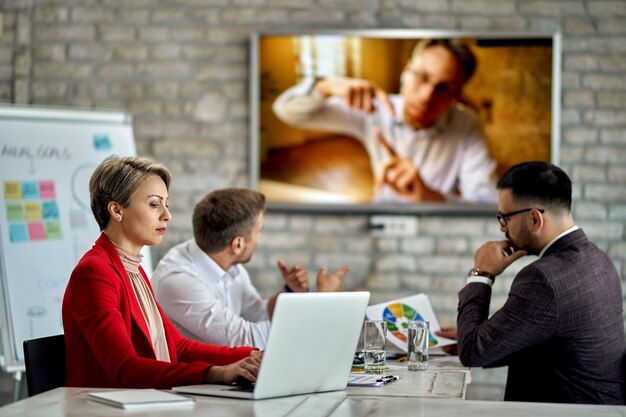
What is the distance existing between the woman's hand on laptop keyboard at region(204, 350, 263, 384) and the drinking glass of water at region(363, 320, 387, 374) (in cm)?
46

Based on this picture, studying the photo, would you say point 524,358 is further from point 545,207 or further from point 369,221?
point 369,221

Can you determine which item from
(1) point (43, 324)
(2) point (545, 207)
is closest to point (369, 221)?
(1) point (43, 324)

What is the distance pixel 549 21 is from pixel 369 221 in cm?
140

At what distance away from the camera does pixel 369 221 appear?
16.3 ft

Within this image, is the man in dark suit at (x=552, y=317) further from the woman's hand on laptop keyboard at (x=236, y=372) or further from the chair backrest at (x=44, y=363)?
the chair backrest at (x=44, y=363)

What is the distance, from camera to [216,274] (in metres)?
3.38

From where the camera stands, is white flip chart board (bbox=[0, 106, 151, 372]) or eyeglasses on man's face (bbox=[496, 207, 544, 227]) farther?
white flip chart board (bbox=[0, 106, 151, 372])

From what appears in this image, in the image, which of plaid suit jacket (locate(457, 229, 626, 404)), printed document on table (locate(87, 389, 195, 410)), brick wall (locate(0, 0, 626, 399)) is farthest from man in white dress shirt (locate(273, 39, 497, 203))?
printed document on table (locate(87, 389, 195, 410))

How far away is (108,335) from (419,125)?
2.96 metres

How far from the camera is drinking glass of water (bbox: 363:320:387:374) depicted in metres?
2.53

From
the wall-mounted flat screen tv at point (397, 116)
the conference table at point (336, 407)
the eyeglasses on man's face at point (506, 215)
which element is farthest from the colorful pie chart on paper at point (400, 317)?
the wall-mounted flat screen tv at point (397, 116)

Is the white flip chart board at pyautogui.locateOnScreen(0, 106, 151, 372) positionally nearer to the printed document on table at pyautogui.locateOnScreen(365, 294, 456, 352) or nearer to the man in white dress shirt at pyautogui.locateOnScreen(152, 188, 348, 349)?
the man in white dress shirt at pyautogui.locateOnScreen(152, 188, 348, 349)

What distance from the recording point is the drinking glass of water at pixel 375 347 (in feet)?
8.30

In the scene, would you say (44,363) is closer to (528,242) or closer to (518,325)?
(518,325)
